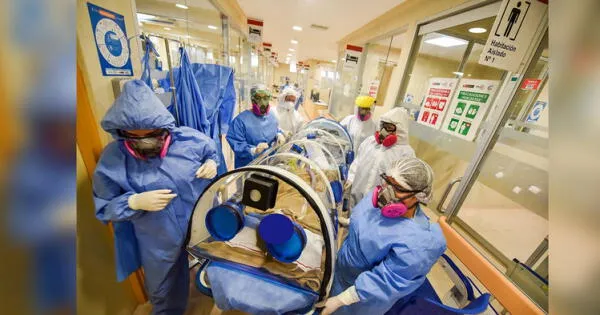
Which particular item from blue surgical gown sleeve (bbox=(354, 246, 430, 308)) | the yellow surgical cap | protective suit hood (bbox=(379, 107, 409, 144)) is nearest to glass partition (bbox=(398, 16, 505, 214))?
the yellow surgical cap

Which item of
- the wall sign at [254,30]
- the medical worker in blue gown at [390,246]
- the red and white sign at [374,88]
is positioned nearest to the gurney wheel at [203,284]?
the medical worker in blue gown at [390,246]

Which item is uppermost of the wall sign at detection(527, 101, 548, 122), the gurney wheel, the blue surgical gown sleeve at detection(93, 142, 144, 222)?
the wall sign at detection(527, 101, 548, 122)

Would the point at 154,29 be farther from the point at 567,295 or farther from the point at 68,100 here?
the point at 567,295

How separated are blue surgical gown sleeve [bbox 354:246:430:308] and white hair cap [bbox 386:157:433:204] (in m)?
0.34

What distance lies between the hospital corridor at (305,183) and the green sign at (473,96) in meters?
0.03

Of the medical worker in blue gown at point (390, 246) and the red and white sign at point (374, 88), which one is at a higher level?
the red and white sign at point (374, 88)

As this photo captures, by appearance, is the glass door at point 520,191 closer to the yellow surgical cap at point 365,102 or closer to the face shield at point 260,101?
the yellow surgical cap at point 365,102

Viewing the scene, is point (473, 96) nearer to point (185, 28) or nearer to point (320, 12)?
point (320, 12)

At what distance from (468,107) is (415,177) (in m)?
1.68

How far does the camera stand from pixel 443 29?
2.57 metres

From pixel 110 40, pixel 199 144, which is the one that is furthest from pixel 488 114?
pixel 110 40

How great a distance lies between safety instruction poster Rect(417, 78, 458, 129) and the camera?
2509 mm

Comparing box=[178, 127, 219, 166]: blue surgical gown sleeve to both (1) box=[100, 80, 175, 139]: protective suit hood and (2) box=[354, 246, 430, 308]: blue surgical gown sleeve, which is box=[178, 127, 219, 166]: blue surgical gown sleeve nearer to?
(1) box=[100, 80, 175, 139]: protective suit hood

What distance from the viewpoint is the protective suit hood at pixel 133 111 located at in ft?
3.42
